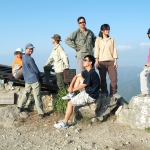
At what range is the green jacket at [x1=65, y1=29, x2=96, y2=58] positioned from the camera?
8086mm

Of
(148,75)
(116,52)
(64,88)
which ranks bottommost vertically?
(64,88)

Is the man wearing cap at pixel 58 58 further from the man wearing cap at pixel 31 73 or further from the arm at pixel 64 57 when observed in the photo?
the man wearing cap at pixel 31 73

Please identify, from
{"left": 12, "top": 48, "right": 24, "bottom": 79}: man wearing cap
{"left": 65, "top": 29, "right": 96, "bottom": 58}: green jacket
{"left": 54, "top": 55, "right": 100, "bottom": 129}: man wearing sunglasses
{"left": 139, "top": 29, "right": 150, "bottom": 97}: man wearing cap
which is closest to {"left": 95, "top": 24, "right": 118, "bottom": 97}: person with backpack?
{"left": 65, "top": 29, "right": 96, "bottom": 58}: green jacket

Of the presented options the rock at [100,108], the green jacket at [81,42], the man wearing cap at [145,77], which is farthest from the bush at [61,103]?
the man wearing cap at [145,77]

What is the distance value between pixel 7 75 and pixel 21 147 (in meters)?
4.43

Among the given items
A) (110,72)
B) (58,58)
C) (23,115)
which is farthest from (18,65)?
(110,72)

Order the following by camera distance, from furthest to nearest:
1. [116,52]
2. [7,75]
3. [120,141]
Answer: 1. [7,75]
2. [116,52]
3. [120,141]

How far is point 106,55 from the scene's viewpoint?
304 inches

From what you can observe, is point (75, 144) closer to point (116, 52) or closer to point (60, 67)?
point (60, 67)

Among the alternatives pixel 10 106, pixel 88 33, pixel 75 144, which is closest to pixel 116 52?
pixel 88 33

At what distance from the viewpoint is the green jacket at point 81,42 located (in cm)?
809

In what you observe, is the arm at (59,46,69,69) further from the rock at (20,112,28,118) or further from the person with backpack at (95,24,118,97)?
the rock at (20,112,28,118)

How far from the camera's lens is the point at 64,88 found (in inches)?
332

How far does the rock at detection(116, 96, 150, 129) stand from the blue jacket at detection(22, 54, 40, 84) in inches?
129
